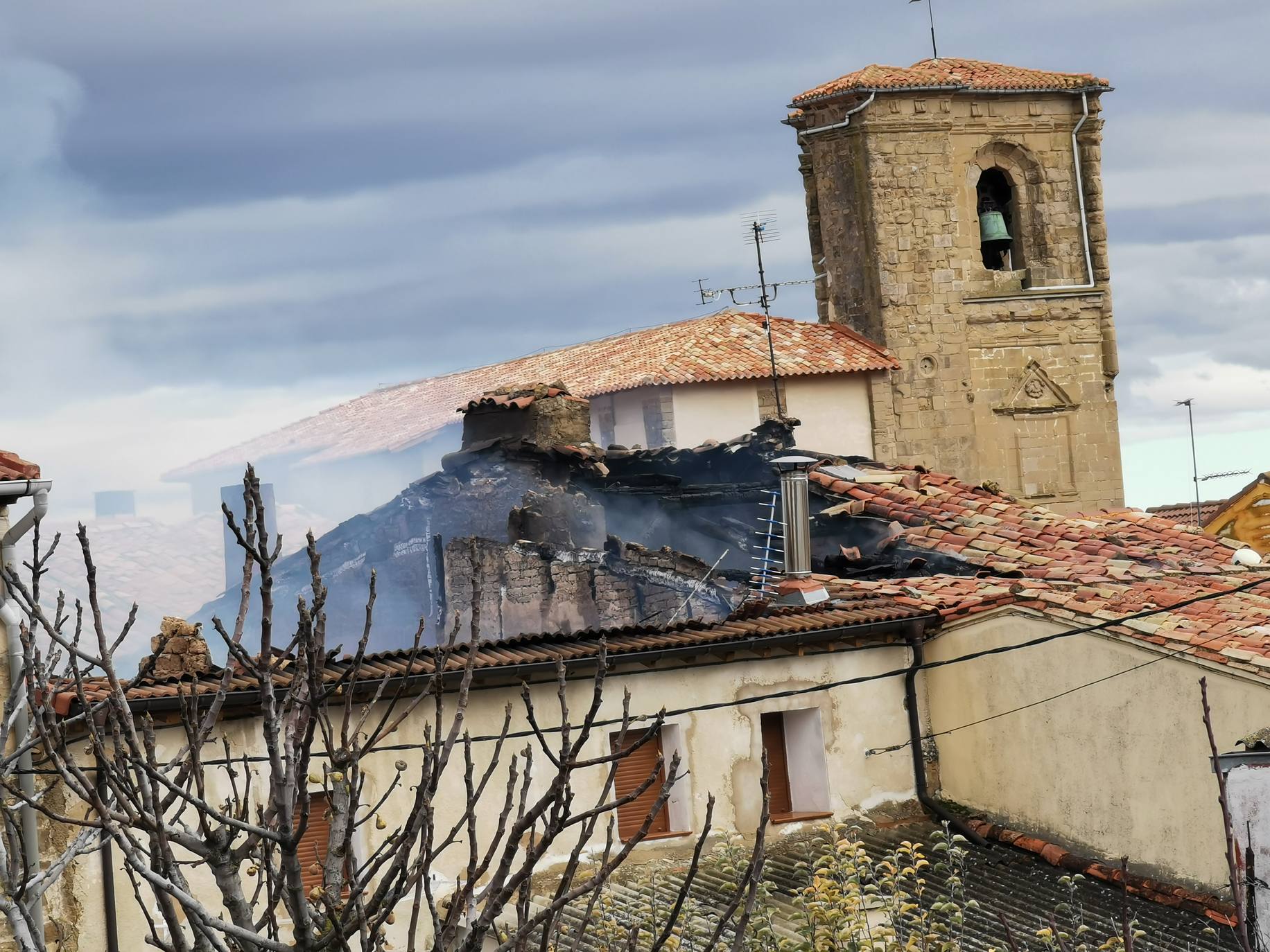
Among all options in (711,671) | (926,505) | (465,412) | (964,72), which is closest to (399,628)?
(465,412)

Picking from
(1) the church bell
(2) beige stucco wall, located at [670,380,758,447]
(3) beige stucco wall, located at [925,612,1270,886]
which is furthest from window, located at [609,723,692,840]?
(1) the church bell

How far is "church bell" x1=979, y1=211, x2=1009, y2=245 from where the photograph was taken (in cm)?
3203

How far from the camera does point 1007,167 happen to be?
32.1 metres

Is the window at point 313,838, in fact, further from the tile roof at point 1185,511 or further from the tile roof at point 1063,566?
the tile roof at point 1185,511

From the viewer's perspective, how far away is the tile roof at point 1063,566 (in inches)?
484

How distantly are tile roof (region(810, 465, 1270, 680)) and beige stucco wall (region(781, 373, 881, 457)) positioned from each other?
6.79 metres

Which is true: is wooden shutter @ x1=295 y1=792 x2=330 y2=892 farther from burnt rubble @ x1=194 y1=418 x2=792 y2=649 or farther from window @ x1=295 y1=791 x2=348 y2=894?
burnt rubble @ x1=194 y1=418 x2=792 y2=649

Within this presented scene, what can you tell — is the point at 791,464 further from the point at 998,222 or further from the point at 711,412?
the point at 998,222

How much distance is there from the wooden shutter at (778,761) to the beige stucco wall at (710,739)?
102 mm

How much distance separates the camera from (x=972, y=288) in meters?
31.5

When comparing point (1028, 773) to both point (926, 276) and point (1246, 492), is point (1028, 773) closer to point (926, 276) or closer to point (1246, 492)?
point (1246, 492)

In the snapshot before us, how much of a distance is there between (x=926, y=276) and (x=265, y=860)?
28.0 metres

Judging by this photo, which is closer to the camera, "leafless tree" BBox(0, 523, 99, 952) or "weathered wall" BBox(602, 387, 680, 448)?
"leafless tree" BBox(0, 523, 99, 952)

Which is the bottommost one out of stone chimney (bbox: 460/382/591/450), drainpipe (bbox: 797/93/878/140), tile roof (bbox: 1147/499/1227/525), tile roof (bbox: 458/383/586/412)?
tile roof (bbox: 1147/499/1227/525)
